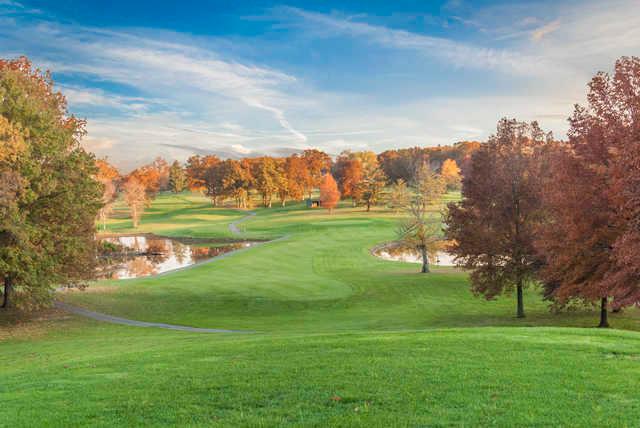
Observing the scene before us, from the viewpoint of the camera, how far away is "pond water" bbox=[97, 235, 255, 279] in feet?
173

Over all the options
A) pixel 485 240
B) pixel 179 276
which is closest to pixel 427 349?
pixel 485 240

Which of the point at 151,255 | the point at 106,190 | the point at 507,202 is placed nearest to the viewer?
the point at 507,202

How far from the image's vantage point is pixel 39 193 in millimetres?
24625

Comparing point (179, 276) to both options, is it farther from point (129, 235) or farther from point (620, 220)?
point (129, 235)

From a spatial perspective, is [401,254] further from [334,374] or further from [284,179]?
[284,179]

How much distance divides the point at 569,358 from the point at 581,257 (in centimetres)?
1082

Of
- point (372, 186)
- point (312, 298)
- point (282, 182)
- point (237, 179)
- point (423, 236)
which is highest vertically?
point (237, 179)

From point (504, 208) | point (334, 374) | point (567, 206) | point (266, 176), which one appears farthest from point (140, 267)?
point (266, 176)

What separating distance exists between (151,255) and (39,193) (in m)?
40.5

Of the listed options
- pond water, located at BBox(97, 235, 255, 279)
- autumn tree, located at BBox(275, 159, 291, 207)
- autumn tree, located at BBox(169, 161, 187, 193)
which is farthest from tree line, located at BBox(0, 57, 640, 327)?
autumn tree, located at BBox(169, 161, 187, 193)

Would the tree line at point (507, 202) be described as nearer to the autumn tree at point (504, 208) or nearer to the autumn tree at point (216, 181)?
the autumn tree at point (504, 208)

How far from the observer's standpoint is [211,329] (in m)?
26.1

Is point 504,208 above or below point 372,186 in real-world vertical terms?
below

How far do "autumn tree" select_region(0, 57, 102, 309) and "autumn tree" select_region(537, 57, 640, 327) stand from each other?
2344 cm
